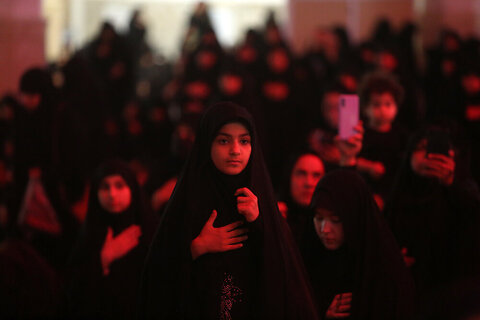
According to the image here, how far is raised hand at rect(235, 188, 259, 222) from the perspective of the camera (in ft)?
9.76

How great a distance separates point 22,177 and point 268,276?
4.05 metres

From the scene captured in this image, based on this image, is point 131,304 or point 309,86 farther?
point 309,86

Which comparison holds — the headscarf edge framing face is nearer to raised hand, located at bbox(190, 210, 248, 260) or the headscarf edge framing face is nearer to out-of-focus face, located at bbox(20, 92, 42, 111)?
raised hand, located at bbox(190, 210, 248, 260)

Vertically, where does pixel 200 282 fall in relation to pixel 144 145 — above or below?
below

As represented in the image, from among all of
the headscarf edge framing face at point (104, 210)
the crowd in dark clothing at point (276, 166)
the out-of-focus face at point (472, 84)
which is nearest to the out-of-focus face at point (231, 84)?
the crowd in dark clothing at point (276, 166)

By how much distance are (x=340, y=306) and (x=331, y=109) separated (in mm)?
2914

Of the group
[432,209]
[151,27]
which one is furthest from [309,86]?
[151,27]

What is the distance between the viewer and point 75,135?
6.71 metres

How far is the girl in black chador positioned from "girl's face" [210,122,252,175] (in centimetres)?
107

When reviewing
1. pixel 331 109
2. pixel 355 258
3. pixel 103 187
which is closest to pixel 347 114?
pixel 355 258

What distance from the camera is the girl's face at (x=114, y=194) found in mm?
4016

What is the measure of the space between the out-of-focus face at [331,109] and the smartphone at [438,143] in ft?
6.40

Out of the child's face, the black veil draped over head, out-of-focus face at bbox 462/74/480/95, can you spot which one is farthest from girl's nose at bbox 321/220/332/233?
out-of-focus face at bbox 462/74/480/95

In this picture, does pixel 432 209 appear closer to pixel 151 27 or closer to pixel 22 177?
pixel 22 177
